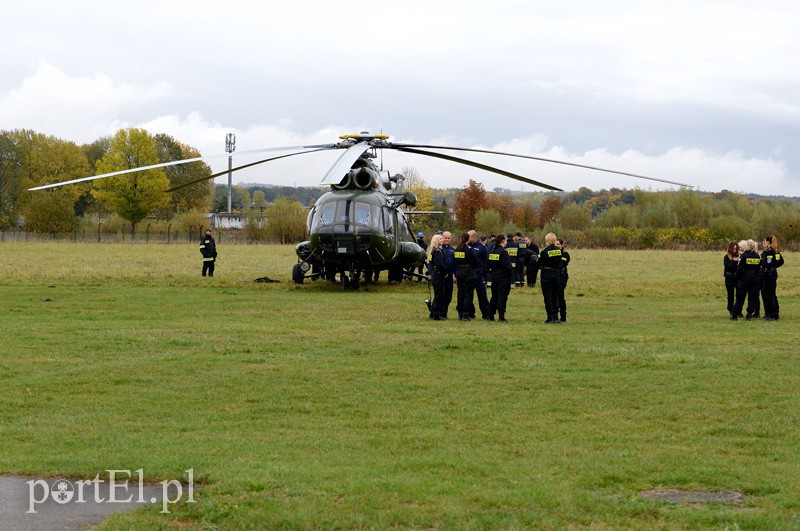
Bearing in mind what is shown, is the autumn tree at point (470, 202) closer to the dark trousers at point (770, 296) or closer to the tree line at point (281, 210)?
the tree line at point (281, 210)

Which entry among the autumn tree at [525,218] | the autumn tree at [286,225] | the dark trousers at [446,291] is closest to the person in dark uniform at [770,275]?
the dark trousers at [446,291]

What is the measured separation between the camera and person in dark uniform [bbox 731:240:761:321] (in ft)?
64.0

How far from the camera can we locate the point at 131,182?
89.8 metres

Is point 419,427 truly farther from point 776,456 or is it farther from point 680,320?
point 680,320

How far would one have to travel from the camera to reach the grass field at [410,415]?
20.2ft

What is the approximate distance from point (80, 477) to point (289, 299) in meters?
16.8

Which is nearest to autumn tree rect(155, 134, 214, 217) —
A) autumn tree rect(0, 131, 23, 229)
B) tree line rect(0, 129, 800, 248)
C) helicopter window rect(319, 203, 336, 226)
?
tree line rect(0, 129, 800, 248)

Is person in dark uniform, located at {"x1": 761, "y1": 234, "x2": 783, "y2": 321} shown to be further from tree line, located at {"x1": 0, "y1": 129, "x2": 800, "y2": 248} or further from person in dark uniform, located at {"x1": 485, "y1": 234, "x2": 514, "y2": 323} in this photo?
tree line, located at {"x1": 0, "y1": 129, "x2": 800, "y2": 248}

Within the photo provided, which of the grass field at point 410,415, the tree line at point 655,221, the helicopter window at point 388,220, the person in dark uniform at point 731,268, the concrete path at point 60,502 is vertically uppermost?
the tree line at point 655,221

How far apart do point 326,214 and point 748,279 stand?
10351mm

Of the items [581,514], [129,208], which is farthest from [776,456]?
[129,208]

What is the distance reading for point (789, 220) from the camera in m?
82.8

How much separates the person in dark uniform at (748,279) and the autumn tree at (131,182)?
74.3 m

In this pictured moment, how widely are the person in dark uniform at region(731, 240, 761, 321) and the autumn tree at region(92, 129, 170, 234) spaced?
74267 millimetres
